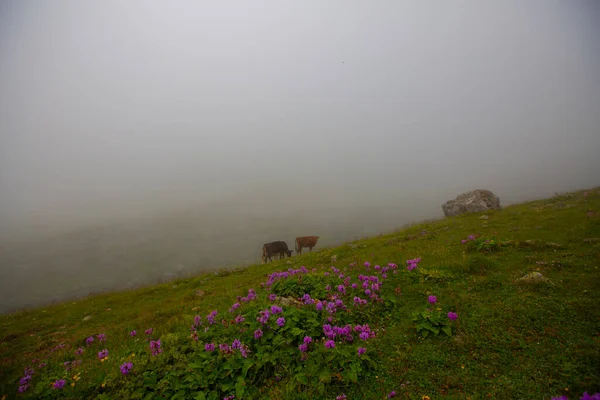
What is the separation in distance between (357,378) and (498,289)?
16.7 feet

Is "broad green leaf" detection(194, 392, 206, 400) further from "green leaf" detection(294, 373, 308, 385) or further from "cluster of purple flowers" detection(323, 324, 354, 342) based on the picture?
"cluster of purple flowers" detection(323, 324, 354, 342)

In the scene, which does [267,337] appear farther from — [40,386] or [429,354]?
[40,386]

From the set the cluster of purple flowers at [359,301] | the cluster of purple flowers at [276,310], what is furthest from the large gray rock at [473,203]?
the cluster of purple flowers at [276,310]

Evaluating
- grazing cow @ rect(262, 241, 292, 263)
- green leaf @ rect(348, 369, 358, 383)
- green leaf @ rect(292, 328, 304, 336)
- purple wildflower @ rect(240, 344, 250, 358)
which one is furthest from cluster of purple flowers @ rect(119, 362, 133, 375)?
grazing cow @ rect(262, 241, 292, 263)

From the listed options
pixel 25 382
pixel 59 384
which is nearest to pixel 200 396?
pixel 59 384

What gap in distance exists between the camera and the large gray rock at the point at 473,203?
2889cm

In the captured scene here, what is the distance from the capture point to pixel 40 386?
201 inches

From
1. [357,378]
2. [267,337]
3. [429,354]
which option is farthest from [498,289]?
[267,337]

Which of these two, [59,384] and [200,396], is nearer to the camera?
[200,396]

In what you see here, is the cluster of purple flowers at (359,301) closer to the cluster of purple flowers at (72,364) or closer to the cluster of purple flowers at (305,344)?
the cluster of purple flowers at (305,344)

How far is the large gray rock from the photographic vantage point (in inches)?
1137

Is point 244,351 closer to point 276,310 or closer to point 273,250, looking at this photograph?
point 276,310

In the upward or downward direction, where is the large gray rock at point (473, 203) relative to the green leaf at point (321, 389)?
upward

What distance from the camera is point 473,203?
29.5 meters
